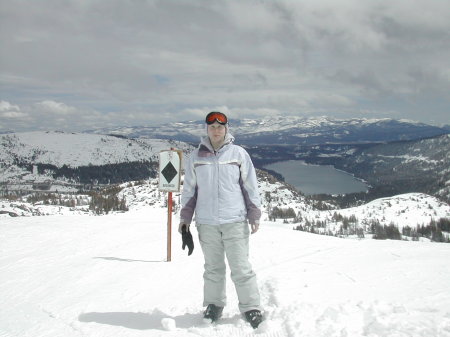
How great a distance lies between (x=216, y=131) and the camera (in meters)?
4.96

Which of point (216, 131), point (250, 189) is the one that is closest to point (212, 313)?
point (250, 189)

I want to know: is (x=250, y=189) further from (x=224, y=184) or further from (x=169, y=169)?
(x=169, y=169)

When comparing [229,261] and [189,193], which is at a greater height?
[189,193]

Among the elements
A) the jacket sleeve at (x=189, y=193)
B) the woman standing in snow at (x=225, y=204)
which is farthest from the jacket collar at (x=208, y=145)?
the jacket sleeve at (x=189, y=193)

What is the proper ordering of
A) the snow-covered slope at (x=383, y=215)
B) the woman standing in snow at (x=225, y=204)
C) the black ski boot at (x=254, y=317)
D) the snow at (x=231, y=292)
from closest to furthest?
1. the snow at (x=231, y=292)
2. the black ski boot at (x=254, y=317)
3. the woman standing in snow at (x=225, y=204)
4. the snow-covered slope at (x=383, y=215)

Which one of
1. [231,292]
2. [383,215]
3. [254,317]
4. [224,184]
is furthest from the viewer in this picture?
[383,215]

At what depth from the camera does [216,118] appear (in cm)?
500

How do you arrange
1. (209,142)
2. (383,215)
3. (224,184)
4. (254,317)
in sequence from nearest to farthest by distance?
(254,317), (224,184), (209,142), (383,215)

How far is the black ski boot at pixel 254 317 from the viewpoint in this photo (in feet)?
15.6

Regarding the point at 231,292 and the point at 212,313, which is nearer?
the point at 212,313

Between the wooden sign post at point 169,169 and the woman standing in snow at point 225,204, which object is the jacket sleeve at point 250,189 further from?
the wooden sign post at point 169,169

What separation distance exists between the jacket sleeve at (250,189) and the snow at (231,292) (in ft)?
4.75

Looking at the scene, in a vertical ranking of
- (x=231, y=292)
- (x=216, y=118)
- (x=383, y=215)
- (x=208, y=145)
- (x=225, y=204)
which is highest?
(x=216, y=118)

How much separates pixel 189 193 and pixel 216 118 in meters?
1.16
